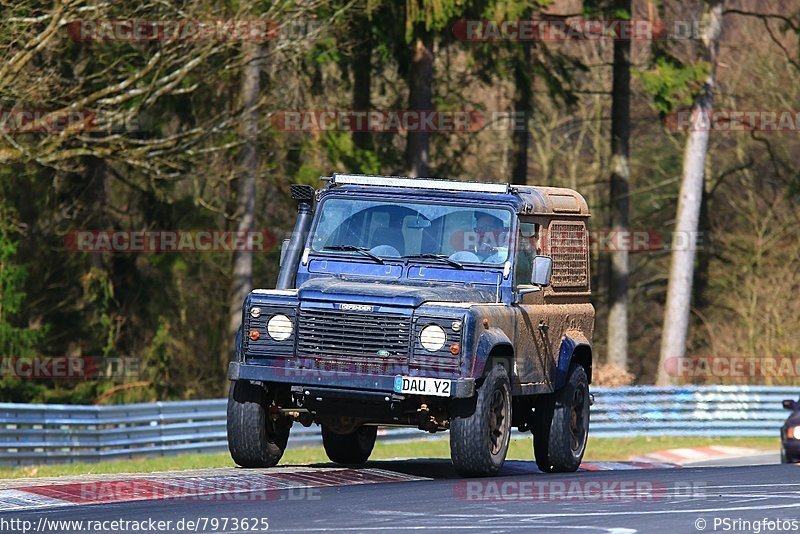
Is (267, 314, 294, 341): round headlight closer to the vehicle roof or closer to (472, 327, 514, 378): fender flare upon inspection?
(472, 327, 514, 378): fender flare

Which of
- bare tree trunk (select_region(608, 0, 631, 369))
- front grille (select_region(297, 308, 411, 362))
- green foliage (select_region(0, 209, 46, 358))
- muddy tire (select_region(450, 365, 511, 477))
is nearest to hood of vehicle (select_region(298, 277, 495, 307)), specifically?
front grille (select_region(297, 308, 411, 362))

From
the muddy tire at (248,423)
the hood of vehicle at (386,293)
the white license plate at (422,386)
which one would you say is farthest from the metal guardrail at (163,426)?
the white license plate at (422,386)

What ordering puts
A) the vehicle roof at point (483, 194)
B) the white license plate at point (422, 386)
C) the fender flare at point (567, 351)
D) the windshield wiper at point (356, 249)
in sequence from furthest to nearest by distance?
the fender flare at point (567, 351)
the vehicle roof at point (483, 194)
the windshield wiper at point (356, 249)
the white license plate at point (422, 386)

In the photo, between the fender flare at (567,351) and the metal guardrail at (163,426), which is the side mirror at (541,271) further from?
the metal guardrail at (163,426)

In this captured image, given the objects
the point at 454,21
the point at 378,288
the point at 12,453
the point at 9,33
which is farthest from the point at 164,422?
the point at 378,288

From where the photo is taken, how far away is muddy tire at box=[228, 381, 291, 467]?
527 inches

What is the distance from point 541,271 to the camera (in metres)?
13.8

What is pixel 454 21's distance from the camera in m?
29.6

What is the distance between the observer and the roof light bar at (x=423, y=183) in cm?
1429

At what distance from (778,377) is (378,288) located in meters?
25.6

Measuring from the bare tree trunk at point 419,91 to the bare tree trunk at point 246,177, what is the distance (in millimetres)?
3112

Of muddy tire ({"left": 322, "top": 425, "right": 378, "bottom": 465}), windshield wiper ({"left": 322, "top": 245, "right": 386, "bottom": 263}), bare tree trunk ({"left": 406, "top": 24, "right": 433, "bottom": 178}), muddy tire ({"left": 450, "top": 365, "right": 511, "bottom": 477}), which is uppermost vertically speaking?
bare tree trunk ({"left": 406, "top": 24, "right": 433, "bottom": 178})

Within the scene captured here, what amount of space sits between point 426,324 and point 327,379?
38.6 inches

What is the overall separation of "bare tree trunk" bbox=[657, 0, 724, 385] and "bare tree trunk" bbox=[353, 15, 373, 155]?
7.18m
